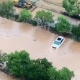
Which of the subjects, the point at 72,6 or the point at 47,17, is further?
the point at 72,6

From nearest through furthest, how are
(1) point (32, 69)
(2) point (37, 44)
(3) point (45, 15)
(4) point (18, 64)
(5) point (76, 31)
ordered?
1. (1) point (32, 69)
2. (4) point (18, 64)
3. (2) point (37, 44)
4. (5) point (76, 31)
5. (3) point (45, 15)

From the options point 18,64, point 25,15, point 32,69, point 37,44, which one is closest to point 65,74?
point 32,69

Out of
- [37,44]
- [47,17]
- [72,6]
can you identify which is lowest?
[37,44]

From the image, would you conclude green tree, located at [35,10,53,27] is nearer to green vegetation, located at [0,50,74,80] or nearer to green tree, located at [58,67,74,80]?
green vegetation, located at [0,50,74,80]

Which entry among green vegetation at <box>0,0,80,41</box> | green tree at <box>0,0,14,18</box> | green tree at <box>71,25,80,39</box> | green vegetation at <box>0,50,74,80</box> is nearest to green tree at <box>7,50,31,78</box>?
green vegetation at <box>0,50,74,80</box>

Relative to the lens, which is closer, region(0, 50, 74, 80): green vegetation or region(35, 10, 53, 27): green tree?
region(0, 50, 74, 80): green vegetation

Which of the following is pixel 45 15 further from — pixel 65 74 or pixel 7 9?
pixel 65 74

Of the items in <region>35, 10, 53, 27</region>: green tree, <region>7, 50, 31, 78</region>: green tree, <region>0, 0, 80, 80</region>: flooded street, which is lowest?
<region>0, 0, 80, 80</region>: flooded street

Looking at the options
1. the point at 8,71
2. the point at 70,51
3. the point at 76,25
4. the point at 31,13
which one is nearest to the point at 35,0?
the point at 31,13
